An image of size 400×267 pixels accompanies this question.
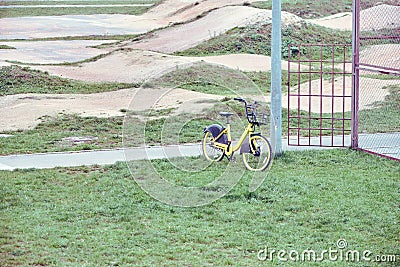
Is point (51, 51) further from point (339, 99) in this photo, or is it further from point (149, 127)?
point (149, 127)

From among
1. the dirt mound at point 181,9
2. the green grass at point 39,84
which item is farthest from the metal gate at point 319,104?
the dirt mound at point 181,9

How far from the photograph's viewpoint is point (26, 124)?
13.7 meters

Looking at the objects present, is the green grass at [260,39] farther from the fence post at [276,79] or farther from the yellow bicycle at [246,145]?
the yellow bicycle at [246,145]

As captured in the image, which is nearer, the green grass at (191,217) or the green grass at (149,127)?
the green grass at (191,217)

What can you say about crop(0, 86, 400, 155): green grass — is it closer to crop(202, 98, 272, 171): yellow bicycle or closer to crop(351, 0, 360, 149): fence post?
crop(351, 0, 360, 149): fence post

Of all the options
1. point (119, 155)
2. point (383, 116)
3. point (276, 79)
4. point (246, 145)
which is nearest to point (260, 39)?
point (383, 116)

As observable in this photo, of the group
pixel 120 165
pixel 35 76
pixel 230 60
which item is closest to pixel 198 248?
pixel 120 165

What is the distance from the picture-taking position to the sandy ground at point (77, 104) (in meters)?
14.0

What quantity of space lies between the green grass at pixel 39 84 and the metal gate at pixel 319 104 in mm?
→ 4549

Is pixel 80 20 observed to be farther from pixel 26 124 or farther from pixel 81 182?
pixel 81 182

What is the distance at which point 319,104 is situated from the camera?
1609 cm

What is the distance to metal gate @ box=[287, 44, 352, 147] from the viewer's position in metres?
11.7

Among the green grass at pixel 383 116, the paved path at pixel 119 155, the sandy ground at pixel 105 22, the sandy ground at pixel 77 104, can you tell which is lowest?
the sandy ground at pixel 105 22

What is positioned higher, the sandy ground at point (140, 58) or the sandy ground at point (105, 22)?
the sandy ground at point (140, 58)
